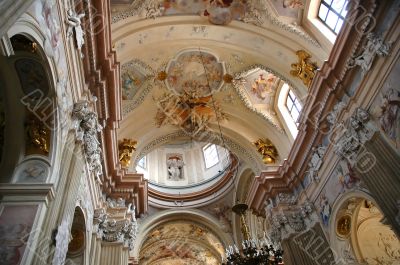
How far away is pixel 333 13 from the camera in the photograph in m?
9.66

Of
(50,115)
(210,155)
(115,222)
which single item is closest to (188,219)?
(210,155)

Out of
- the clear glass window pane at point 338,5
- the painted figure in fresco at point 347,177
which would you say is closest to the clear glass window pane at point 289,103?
the clear glass window pane at point 338,5

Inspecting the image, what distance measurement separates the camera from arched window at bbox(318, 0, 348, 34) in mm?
9323

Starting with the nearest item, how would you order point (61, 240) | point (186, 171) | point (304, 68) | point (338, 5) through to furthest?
point (61, 240) → point (338, 5) → point (304, 68) → point (186, 171)

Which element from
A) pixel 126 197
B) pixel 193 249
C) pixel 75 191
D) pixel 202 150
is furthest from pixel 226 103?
pixel 193 249

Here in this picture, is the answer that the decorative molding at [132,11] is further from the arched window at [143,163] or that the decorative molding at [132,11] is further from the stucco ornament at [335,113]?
the arched window at [143,163]

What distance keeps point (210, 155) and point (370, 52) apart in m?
17.3

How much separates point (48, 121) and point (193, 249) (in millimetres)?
19217

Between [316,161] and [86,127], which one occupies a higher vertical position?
[316,161]

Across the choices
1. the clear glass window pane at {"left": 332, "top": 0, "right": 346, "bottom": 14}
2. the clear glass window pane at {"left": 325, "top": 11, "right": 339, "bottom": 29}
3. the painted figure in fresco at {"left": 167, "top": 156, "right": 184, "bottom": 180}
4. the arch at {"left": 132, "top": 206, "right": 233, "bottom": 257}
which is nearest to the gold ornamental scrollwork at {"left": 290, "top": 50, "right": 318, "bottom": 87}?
the clear glass window pane at {"left": 325, "top": 11, "right": 339, "bottom": 29}

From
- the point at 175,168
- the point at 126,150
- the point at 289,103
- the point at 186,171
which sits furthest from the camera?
the point at 175,168

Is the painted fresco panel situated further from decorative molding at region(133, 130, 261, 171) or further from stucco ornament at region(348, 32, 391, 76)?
decorative molding at region(133, 130, 261, 171)

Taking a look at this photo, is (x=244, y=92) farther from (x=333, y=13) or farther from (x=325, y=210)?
(x=325, y=210)

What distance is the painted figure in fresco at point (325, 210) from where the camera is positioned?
9.70m
